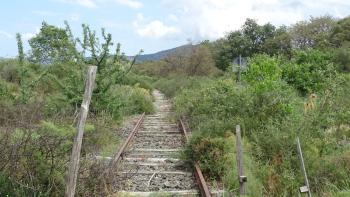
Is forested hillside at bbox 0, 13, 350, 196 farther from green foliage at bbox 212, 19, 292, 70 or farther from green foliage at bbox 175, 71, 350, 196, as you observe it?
green foliage at bbox 212, 19, 292, 70

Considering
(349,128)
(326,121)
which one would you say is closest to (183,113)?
(349,128)

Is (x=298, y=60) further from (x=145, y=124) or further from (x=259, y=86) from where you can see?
(x=259, y=86)

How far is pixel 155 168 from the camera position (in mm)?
9602

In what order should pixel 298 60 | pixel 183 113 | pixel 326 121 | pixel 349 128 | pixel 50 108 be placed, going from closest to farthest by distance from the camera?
pixel 326 121 < pixel 349 128 < pixel 50 108 < pixel 183 113 < pixel 298 60

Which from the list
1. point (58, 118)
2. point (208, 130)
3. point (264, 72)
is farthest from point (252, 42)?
point (58, 118)

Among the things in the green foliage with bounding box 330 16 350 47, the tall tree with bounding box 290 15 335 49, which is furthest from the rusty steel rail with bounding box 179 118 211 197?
the tall tree with bounding box 290 15 335 49

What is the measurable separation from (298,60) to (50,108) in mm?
17768

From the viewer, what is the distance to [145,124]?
58.4ft

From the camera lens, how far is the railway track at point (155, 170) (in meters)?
7.73

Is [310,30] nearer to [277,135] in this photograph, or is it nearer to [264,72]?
[264,72]

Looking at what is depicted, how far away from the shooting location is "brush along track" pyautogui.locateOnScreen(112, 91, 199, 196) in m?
7.87

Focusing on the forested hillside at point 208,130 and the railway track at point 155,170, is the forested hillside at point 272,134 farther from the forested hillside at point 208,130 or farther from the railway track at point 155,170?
the railway track at point 155,170

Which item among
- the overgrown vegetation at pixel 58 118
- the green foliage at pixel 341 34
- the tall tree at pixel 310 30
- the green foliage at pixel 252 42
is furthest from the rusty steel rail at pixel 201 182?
the tall tree at pixel 310 30

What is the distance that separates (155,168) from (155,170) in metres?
0.19
